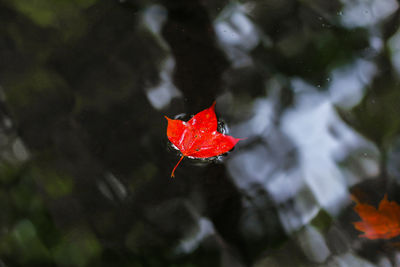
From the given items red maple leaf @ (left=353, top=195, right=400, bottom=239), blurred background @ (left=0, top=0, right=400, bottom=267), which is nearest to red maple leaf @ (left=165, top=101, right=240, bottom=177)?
blurred background @ (left=0, top=0, right=400, bottom=267)

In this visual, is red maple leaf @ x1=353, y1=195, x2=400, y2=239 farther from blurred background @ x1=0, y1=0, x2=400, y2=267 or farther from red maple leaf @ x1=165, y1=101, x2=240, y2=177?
red maple leaf @ x1=165, y1=101, x2=240, y2=177

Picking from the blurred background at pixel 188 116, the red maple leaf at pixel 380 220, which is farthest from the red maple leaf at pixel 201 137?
the red maple leaf at pixel 380 220

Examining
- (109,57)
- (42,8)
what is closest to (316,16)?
(109,57)

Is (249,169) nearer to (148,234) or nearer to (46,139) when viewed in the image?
(148,234)

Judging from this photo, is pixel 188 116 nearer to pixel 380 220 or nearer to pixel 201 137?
pixel 201 137

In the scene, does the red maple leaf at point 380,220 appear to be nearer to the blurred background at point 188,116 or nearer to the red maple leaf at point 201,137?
the blurred background at point 188,116
